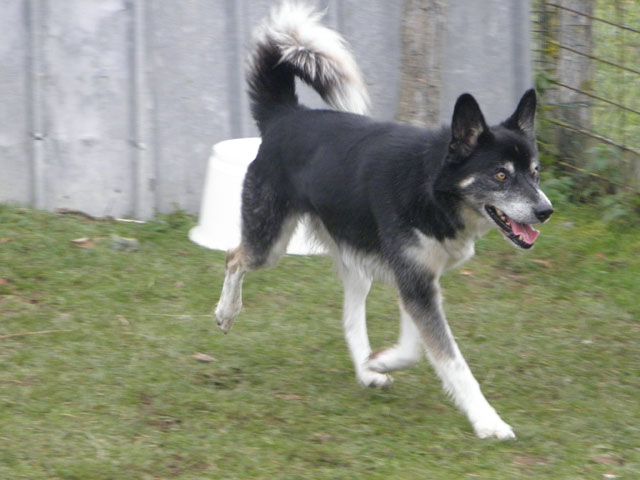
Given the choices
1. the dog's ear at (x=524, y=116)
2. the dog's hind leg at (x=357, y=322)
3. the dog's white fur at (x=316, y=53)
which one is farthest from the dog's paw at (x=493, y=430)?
the dog's white fur at (x=316, y=53)

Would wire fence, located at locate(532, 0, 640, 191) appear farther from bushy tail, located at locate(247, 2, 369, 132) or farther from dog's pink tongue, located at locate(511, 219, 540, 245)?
dog's pink tongue, located at locate(511, 219, 540, 245)

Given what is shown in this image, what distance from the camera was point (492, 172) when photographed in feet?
12.3

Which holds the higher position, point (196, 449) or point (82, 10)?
point (82, 10)

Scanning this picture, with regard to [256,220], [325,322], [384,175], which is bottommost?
[325,322]

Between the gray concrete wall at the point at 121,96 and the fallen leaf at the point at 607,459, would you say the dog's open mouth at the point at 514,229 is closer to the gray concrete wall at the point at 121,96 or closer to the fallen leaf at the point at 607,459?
the fallen leaf at the point at 607,459

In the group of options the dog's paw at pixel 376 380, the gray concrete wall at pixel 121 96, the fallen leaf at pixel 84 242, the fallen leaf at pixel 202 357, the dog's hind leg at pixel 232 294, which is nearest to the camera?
the dog's paw at pixel 376 380

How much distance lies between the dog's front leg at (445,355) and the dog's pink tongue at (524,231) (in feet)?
1.30

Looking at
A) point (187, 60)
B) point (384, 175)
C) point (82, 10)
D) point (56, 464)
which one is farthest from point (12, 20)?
point (56, 464)

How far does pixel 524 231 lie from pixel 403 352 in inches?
30.1

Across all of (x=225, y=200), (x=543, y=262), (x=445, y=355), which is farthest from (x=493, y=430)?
(x=225, y=200)

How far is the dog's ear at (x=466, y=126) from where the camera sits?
12.2ft

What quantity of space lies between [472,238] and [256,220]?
3.69 ft

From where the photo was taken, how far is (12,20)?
6.05 meters

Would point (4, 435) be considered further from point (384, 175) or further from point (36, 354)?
point (384, 175)
